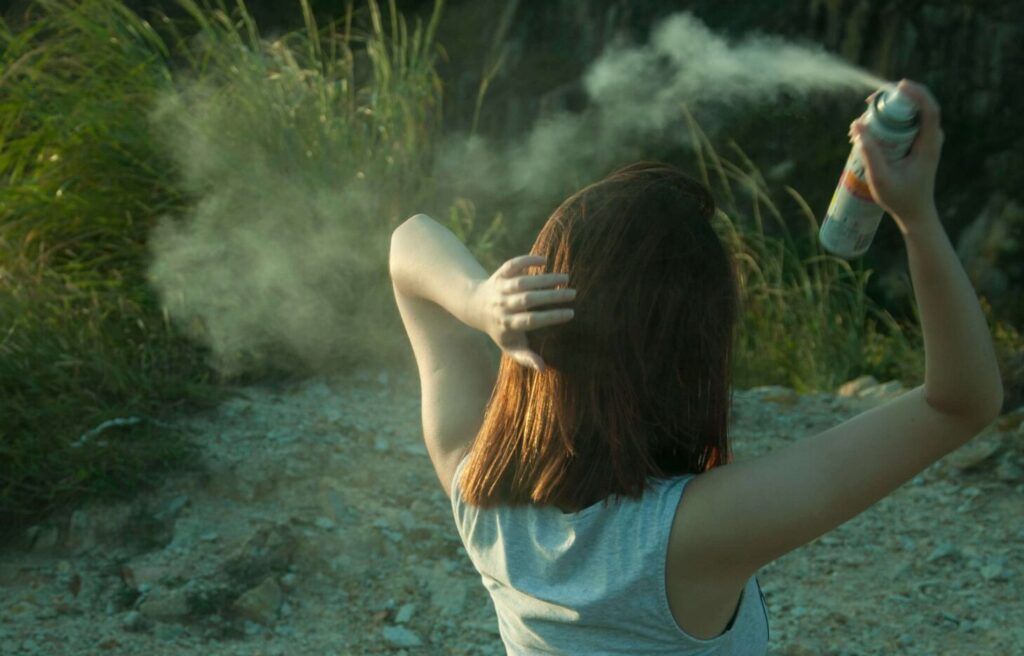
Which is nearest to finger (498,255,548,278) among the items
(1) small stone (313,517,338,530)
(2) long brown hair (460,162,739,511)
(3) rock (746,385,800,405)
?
(2) long brown hair (460,162,739,511)

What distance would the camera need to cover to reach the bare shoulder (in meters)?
1.48

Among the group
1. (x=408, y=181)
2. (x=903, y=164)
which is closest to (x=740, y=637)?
(x=903, y=164)

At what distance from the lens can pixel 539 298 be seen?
1451 mm

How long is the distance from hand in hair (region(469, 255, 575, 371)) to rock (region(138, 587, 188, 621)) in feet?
6.66

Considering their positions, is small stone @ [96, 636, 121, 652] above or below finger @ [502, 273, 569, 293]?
below

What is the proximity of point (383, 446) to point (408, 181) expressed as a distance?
126cm

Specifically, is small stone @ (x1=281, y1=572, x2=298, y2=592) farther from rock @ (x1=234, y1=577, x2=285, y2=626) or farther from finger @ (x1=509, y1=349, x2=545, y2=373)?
finger @ (x1=509, y1=349, x2=545, y2=373)

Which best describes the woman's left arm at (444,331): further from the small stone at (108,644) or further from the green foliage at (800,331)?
the green foliage at (800,331)

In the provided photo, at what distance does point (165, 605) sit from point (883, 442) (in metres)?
2.32

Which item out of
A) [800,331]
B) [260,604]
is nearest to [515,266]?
[260,604]

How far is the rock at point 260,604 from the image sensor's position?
3.32 m

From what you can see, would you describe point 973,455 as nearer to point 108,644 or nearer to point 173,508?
point 173,508

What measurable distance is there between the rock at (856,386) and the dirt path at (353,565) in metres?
0.92

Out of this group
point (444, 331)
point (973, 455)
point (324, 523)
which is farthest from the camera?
point (973, 455)
